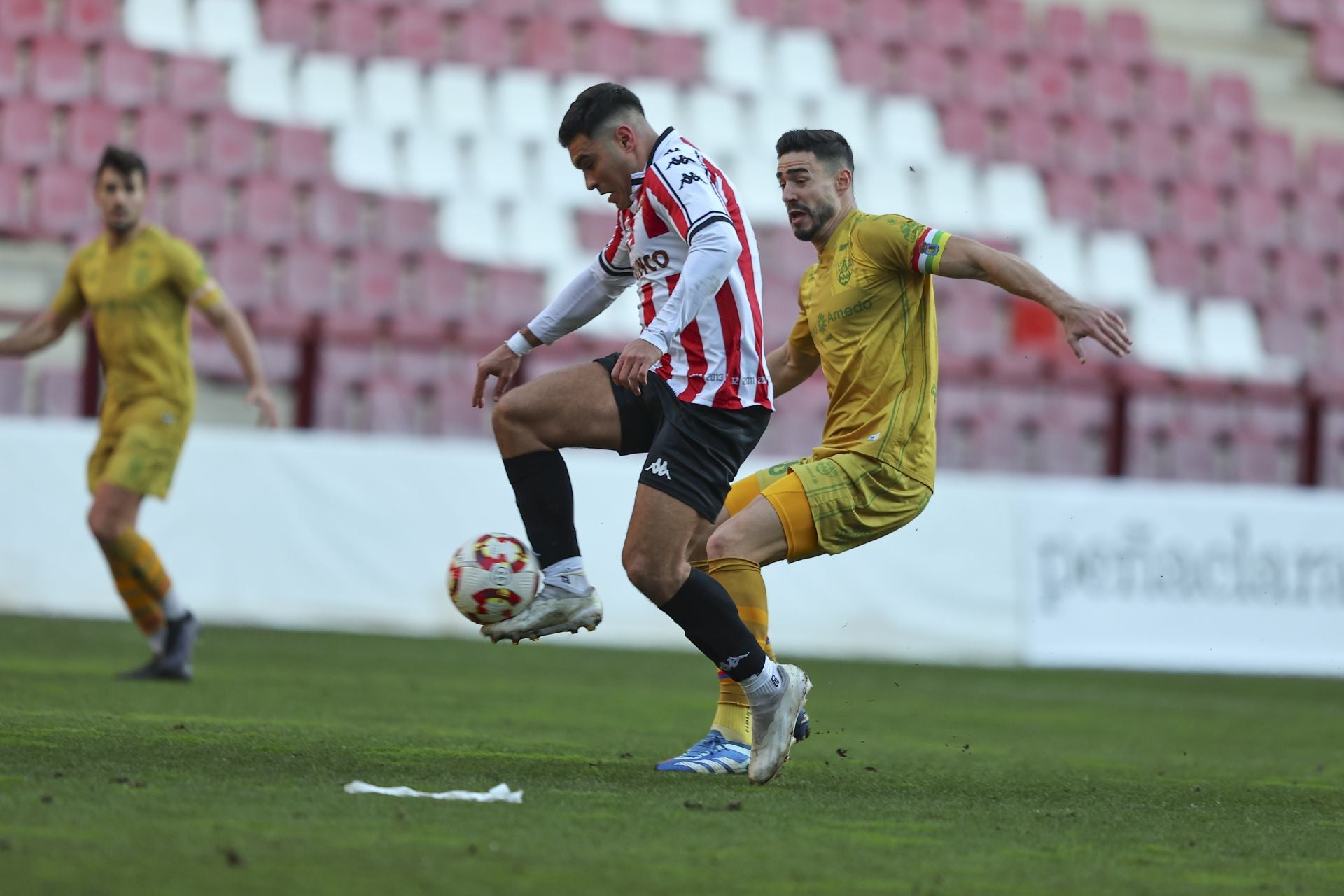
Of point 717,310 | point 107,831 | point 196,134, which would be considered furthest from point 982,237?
point 107,831

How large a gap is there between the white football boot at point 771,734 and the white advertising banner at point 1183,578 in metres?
7.23

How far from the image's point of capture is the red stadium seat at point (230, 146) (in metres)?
14.2

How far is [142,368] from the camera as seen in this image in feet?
24.5

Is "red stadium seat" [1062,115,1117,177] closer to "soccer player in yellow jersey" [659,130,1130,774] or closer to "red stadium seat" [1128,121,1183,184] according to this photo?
"red stadium seat" [1128,121,1183,184]

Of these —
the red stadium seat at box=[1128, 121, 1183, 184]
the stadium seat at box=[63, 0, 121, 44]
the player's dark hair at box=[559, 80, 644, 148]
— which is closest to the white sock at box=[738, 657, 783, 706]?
the player's dark hair at box=[559, 80, 644, 148]

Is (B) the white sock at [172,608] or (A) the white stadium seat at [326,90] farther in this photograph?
(A) the white stadium seat at [326,90]

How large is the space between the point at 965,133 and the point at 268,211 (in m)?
6.89

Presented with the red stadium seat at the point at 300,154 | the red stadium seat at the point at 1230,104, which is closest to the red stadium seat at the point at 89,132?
the red stadium seat at the point at 300,154

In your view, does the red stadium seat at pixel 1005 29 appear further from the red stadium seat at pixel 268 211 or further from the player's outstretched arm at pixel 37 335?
the player's outstretched arm at pixel 37 335

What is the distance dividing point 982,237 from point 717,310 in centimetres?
1203

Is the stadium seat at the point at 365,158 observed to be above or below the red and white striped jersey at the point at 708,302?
above

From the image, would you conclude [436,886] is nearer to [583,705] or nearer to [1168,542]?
[583,705]

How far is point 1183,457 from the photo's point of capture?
13.9 m

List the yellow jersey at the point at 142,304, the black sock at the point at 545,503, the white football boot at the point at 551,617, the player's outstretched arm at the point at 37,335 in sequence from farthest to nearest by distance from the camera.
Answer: the player's outstretched arm at the point at 37,335, the yellow jersey at the point at 142,304, the black sock at the point at 545,503, the white football boot at the point at 551,617
